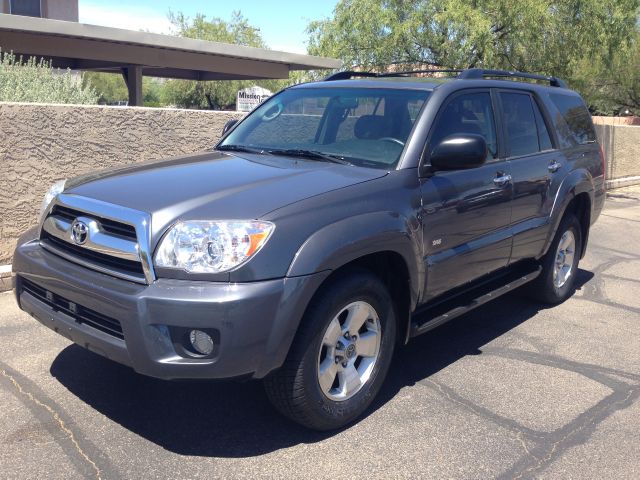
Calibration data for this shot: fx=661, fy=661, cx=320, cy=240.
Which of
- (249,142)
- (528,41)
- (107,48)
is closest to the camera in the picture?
(249,142)

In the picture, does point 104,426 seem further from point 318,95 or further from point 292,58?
point 292,58

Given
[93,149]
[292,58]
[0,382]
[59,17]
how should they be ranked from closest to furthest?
[0,382]
[93,149]
[292,58]
[59,17]

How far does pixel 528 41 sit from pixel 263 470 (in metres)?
12.8

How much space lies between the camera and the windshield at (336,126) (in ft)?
13.4

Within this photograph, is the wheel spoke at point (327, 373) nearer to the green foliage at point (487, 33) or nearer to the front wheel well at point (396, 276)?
the front wheel well at point (396, 276)

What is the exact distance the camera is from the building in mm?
21875

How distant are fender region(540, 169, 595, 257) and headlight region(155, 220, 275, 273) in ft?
10.3

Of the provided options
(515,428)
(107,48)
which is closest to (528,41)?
(107,48)

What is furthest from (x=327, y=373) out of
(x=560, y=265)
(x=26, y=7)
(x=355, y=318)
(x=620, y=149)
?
(x=26, y=7)

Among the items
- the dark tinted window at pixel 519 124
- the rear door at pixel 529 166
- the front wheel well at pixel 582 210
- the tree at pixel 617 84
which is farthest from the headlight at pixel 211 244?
the tree at pixel 617 84

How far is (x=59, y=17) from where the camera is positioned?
2348cm

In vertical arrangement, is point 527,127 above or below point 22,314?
above

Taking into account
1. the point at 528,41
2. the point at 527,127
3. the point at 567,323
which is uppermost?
the point at 528,41

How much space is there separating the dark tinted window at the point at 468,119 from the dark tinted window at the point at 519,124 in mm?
213
